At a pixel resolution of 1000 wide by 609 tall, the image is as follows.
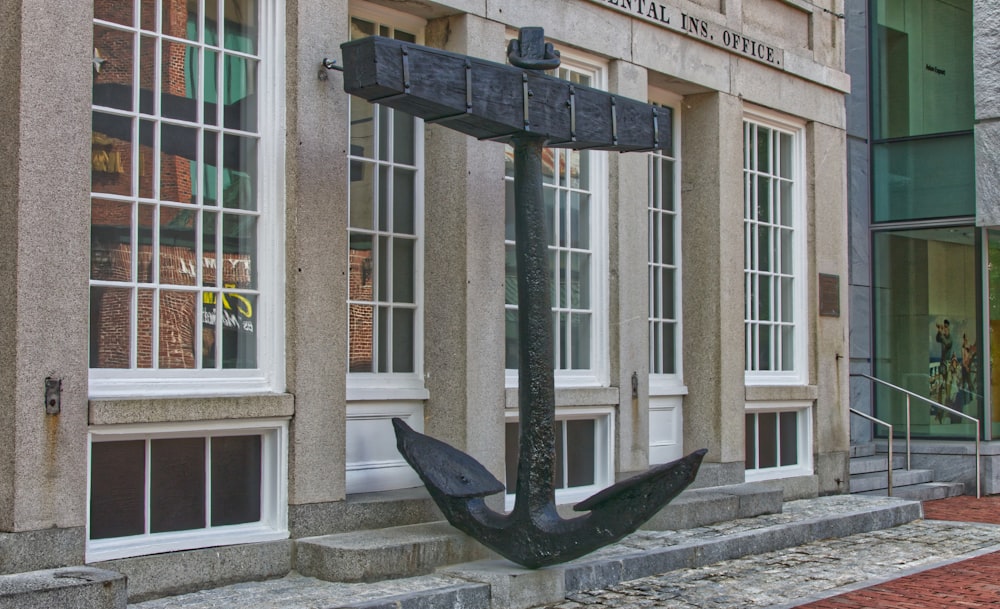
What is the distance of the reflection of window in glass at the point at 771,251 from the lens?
12.6 metres

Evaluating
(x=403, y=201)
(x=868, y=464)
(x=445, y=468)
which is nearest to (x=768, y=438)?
(x=868, y=464)

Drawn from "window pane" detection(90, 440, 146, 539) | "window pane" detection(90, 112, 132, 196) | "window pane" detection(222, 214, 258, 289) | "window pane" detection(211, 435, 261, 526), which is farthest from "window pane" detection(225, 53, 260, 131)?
"window pane" detection(90, 440, 146, 539)

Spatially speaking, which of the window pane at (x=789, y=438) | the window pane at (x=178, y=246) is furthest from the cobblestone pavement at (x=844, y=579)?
the window pane at (x=178, y=246)

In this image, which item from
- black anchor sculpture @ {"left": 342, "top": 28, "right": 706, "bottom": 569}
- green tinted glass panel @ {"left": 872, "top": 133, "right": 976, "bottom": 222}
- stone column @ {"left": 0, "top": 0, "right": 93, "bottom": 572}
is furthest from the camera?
green tinted glass panel @ {"left": 872, "top": 133, "right": 976, "bottom": 222}

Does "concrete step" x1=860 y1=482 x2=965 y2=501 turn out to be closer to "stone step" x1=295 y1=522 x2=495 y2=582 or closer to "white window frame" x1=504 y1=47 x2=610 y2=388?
"white window frame" x1=504 y1=47 x2=610 y2=388

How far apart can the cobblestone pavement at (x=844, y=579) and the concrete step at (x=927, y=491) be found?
2.39 meters

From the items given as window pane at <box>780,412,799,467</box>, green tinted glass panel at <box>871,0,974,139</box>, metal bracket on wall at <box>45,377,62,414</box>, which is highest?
green tinted glass panel at <box>871,0,974,139</box>

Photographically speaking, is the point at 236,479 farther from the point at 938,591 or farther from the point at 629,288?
the point at 938,591

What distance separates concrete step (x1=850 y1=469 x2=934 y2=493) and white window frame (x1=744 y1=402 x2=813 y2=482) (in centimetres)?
92

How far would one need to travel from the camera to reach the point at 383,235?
895cm

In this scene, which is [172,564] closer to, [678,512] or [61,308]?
[61,308]

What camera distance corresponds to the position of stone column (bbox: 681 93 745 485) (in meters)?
11.8

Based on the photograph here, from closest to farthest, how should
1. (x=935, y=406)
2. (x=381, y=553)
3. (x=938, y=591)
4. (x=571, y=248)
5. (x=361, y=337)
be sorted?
1. (x=381, y=553)
2. (x=938, y=591)
3. (x=361, y=337)
4. (x=571, y=248)
5. (x=935, y=406)

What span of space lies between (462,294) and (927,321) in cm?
961
